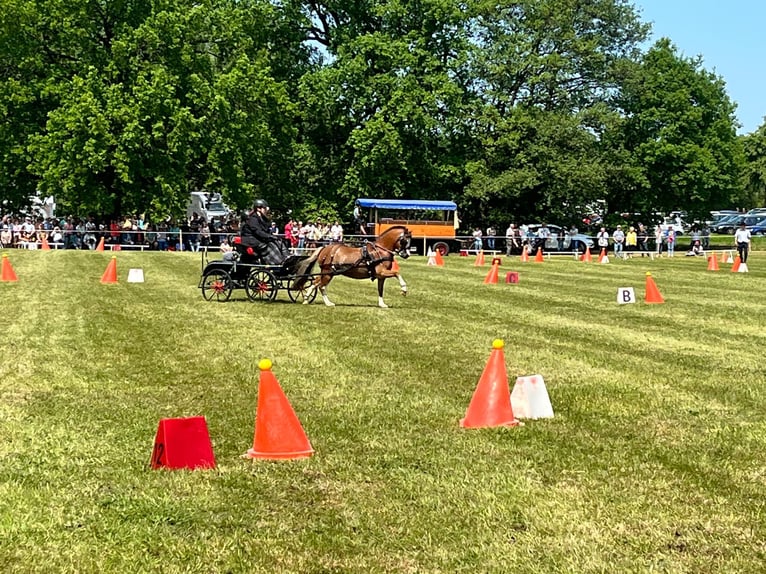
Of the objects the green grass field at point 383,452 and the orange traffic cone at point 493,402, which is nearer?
the green grass field at point 383,452

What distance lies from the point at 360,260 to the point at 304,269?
1112 millimetres

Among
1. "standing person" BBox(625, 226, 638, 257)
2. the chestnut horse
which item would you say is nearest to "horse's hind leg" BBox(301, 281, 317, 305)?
the chestnut horse

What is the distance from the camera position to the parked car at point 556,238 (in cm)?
5066

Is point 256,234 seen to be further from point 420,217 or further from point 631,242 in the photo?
point 631,242

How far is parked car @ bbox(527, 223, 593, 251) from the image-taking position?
5066 cm

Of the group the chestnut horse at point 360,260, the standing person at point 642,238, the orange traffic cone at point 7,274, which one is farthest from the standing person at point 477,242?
the chestnut horse at point 360,260

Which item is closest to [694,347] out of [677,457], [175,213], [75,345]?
[677,457]

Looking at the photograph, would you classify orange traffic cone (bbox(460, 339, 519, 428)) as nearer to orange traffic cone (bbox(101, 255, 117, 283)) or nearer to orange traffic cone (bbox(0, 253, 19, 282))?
orange traffic cone (bbox(101, 255, 117, 283))

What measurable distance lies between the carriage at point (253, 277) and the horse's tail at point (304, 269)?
0.12 feet

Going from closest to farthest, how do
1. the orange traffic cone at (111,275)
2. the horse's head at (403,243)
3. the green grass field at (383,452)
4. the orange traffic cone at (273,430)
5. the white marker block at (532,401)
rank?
the green grass field at (383,452)
the orange traffic cone at (273,430)
the white marker block at (532,401)
the horse's head at (403,243)
the orange traffic cone at (111,275)

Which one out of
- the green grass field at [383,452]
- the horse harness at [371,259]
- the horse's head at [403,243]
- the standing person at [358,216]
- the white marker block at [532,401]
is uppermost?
the standing person at [358,216]

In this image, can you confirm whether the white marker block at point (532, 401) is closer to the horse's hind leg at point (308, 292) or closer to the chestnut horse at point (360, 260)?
the chestnut horse at point (360, 260)

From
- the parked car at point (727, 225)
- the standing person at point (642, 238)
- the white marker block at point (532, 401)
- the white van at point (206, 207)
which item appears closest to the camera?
the white marker block at point (532, 401)

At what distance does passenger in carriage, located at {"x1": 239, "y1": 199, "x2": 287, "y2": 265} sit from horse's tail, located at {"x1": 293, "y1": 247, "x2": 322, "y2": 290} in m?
0.59
